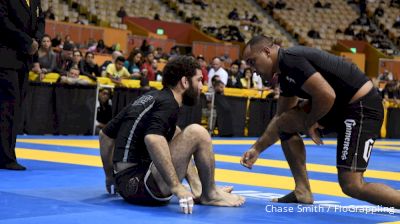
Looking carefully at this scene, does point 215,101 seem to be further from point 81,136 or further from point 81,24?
point 81,24

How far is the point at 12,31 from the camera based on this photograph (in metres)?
8.41

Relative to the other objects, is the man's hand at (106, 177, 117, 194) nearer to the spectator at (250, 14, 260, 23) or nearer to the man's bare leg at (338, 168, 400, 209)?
the man's bare leg at (338, 168, 400, 209)

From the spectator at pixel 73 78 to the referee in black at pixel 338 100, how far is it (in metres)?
9.85

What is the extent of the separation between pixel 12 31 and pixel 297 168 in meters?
3.40

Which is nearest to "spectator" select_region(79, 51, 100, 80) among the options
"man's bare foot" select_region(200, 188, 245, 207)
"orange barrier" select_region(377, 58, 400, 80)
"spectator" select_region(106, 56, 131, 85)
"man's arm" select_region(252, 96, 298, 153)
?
"spectator" select_region(106, 56, 131, 85)

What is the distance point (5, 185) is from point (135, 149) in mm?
1581

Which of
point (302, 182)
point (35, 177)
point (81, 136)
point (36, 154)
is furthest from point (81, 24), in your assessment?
point (302, 182)

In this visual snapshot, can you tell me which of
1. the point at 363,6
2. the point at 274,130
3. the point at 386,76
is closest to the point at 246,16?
the point at 386,76

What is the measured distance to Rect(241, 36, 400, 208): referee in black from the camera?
6008 millimetres

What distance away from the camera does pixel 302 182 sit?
22.5 feet

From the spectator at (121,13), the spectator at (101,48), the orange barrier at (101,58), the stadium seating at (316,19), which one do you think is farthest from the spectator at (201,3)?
the orange barrier at (101,58)

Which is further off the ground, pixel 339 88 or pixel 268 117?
pixel 339 88

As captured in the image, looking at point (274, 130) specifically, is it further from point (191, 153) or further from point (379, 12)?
point (379, 12)

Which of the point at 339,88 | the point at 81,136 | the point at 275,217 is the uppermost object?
the point at 339,88
